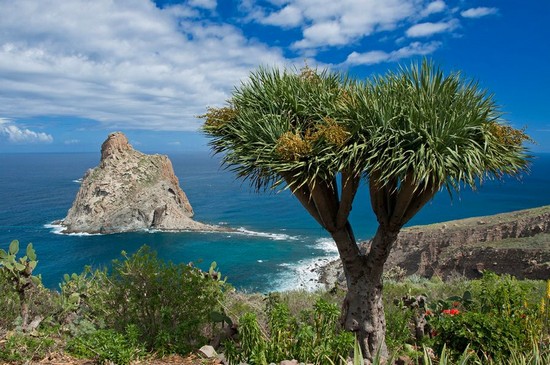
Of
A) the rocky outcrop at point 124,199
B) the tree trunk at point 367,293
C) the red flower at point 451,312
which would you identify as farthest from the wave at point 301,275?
the red flower at point 451,312

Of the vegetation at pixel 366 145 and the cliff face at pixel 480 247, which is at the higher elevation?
the vegetation at pixel 366 145

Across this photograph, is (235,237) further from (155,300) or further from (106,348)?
(106,348)

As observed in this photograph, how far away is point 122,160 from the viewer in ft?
243

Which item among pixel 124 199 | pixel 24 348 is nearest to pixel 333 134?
pixel 24 348

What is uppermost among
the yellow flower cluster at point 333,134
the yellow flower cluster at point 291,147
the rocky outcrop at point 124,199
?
the yellow flower cluster at point 333,134

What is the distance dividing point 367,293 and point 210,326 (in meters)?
2.35

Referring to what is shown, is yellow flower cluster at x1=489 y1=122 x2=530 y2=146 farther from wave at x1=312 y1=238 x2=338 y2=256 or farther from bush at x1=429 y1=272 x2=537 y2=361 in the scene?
wave at x1=312 y1=238 x2=338 y2=256

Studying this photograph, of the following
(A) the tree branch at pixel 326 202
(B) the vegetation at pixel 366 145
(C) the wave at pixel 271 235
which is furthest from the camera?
(C) the wave at pixel 271 235

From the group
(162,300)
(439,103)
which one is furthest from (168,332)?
(439,103)

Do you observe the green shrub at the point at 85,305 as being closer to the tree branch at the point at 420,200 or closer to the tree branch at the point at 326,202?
the tree branch at the point at 326,202

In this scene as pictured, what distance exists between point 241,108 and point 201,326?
10.3 ft

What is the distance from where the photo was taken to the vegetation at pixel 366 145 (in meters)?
4.81

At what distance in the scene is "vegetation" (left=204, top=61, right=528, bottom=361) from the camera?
4809mm

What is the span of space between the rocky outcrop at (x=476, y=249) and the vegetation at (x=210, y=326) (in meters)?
20.3
